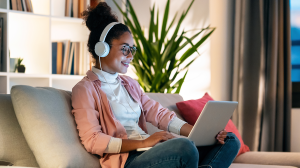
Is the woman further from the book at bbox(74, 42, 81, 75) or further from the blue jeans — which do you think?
the book at bbox(74, 42, 81, 75)

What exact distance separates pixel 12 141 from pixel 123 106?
49 cm

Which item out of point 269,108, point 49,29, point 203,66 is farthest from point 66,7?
point 269,108

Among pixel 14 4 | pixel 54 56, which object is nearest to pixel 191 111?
pixel 54 56

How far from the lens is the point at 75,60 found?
120 inches

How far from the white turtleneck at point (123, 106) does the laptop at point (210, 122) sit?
218mm

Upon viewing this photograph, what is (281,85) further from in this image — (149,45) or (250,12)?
(149,45)

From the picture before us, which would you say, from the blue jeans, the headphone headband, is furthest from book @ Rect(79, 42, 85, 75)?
the blue jeans

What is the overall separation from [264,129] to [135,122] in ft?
Result: 5.91

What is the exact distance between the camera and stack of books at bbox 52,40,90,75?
2.98m

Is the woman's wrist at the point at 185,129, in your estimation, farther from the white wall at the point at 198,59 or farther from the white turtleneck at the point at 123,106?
the white wall at the point at 198,59

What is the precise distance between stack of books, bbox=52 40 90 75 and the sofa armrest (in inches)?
65.2

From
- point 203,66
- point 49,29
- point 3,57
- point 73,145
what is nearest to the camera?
point 73,145

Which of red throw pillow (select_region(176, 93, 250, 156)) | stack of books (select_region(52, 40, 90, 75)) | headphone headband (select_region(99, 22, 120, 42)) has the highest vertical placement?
headphone headband (select_region(99, 22, 120, 42))

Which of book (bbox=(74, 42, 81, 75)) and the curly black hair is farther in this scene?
book (bbox=(74, 42, 81, 75))
